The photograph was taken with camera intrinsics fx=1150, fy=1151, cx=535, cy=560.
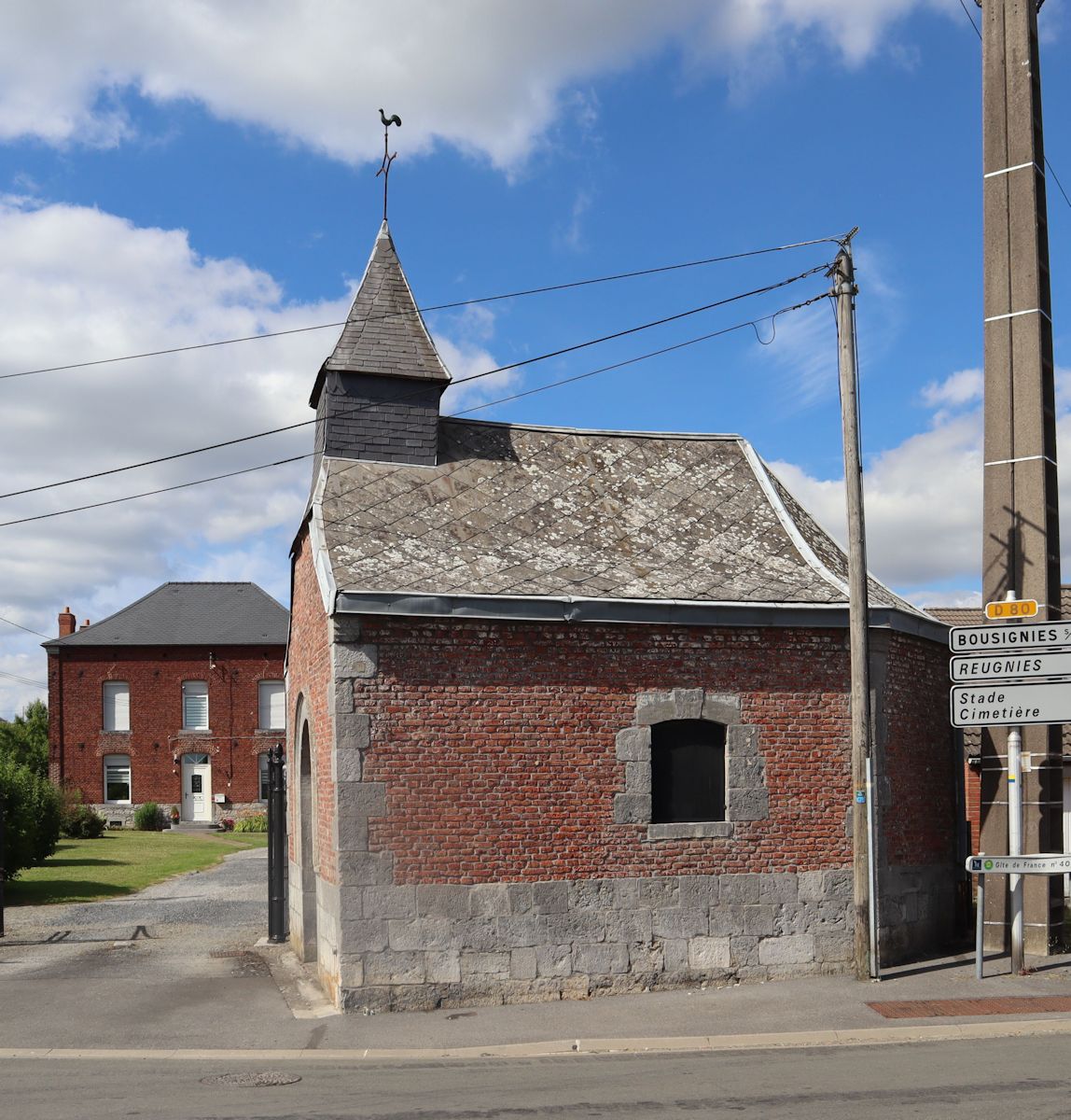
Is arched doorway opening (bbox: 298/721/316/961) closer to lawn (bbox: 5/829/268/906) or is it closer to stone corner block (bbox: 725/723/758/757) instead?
stone corner block (bbox: 725/723/758/757)

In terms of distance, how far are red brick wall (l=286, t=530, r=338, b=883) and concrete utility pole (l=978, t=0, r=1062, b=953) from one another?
298 inches

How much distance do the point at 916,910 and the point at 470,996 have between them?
5326mm

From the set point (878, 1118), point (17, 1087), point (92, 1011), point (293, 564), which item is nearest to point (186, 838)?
point (293, 564)

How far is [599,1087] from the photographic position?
27.3 feet

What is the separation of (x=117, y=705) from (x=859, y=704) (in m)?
38.0

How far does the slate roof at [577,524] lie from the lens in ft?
39.9

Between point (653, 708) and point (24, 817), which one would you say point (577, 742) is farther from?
point (24, 817)

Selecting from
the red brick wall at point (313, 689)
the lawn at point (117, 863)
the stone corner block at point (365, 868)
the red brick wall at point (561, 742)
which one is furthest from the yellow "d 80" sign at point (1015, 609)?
the lawn at point (117, 863)

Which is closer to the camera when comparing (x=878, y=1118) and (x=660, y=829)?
(x=878, y=1118)

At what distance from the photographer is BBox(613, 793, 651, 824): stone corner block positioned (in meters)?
11.7

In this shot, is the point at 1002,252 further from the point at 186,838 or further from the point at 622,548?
the point at 186,838

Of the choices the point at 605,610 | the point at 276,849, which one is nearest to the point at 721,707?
the point at 605,610

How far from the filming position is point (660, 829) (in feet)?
38.7

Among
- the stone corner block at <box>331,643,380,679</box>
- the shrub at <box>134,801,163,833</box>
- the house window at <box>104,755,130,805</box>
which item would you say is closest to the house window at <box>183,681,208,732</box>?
the house window at <box>104,755,130,805</box>
